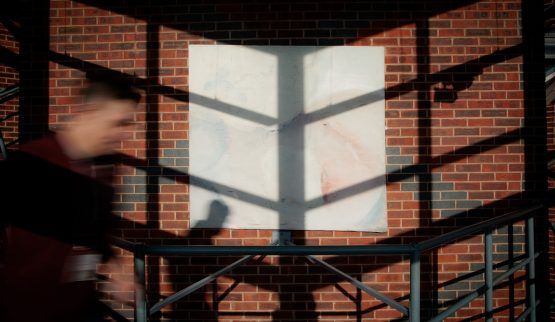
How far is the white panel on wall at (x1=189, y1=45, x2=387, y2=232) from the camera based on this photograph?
2.63 metres

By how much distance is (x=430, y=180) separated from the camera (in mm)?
2660

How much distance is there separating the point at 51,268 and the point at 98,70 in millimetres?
2060

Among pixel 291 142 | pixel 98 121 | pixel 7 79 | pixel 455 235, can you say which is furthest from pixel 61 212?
pixel 7 79

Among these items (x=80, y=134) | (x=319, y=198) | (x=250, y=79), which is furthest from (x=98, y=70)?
(x=319, y=198)

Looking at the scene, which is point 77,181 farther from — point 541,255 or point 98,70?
point 541,255

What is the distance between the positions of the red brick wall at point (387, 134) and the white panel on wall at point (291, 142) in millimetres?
142

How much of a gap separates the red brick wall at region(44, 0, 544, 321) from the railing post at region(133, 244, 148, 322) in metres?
1.21

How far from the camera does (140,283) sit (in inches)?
56.1

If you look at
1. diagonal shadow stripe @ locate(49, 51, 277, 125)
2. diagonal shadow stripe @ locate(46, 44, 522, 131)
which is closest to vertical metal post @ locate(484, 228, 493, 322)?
diagonal shadow stripe @ locate(46, 44, 522, 131)

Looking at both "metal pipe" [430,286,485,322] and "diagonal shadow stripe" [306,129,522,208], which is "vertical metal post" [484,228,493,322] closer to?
"metal pipe" [430,286,485,322]

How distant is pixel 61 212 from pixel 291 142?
5.82 ft

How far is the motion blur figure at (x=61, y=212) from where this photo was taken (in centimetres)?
124

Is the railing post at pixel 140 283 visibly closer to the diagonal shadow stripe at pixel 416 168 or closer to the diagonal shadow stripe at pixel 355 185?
the diagonal shadow stripe at pixel 355 185

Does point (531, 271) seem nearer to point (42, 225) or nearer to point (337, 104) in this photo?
point (337, 104)
